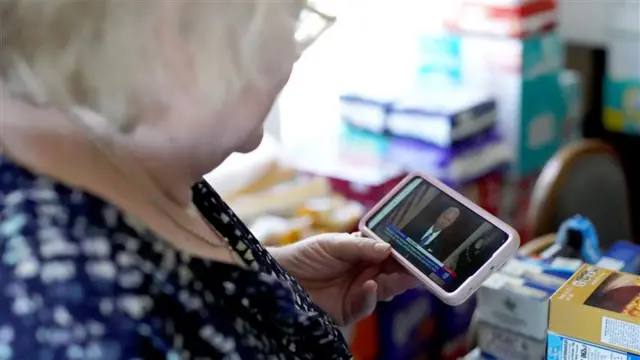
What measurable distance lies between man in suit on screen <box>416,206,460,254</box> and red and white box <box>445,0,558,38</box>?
0.85 metres

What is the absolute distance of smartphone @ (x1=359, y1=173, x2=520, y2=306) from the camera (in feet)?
2.06

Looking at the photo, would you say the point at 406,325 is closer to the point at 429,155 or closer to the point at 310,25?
the point at 429,155

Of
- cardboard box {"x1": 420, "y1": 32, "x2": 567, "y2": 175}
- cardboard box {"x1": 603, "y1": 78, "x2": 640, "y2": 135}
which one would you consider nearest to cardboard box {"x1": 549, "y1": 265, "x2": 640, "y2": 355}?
cardboard box {"x1": 420, "y1": 32, "x2": 567, "y2": 175}

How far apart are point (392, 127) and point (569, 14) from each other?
25.4 inches

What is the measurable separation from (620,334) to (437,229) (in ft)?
0.56

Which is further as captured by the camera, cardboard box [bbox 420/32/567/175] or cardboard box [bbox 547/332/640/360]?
cardboard box [bbox 420/32/567/175]

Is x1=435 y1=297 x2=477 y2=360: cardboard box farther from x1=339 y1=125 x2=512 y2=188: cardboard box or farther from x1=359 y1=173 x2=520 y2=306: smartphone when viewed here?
x1=359 y1=173 x2=520 y2=306: smartphone

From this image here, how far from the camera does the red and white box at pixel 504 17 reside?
1.44m

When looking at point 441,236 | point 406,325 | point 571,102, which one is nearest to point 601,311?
point 441,236

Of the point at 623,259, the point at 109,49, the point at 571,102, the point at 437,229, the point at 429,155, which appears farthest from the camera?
the point at 571,102

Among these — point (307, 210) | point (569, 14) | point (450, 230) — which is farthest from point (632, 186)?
point (450, 230)

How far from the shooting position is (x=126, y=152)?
0.43 metres

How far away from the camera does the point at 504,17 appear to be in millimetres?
1449

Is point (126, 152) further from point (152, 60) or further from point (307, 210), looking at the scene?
point (307, 210)
